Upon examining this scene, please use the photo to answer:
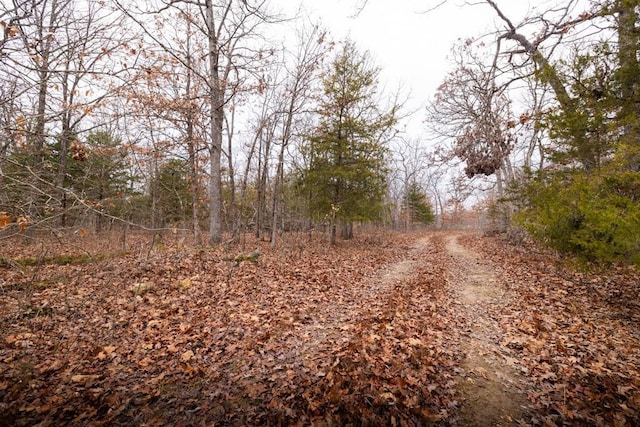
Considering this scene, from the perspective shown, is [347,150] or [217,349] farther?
[347,150]

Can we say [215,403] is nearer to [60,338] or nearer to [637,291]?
A: [60,338]

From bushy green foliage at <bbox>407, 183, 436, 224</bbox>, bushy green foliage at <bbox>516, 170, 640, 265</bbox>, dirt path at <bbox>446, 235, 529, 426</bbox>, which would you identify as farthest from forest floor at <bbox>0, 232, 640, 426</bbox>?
bushy green foliage at <bbox>407, 183, 436, 224</bbox>

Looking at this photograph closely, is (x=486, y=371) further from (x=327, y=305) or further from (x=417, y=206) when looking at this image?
(x=417, y=206)

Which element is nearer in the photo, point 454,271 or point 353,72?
point 454,271

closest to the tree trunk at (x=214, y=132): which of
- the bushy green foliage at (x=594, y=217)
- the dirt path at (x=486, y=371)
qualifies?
the dirt path at (x=486, y=371)

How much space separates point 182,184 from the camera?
19672mm

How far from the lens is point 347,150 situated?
1370 centimetres

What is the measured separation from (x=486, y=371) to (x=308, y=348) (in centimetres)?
269

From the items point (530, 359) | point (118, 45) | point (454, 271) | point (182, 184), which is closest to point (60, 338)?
point (118, 45)

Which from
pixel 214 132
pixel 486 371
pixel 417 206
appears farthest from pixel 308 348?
pixel 417 206

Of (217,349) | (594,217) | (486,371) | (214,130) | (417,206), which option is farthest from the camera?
(417,206)

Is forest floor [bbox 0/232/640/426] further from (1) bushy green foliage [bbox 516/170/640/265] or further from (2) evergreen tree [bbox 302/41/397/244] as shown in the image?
(2) evergreen tree [bbox 302/41/397/244]

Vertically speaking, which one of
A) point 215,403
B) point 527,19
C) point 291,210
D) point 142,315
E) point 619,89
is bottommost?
point 215,403

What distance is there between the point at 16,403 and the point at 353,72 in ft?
49.4
